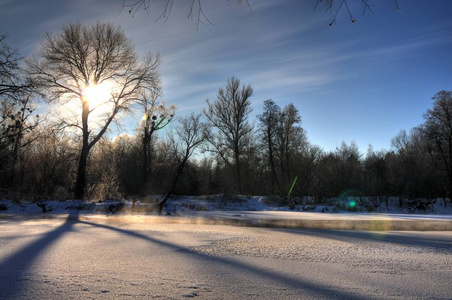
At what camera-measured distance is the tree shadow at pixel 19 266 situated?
122 inches

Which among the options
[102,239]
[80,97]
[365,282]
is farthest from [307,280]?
[80,97]

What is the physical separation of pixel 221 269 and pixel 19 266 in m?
2.75

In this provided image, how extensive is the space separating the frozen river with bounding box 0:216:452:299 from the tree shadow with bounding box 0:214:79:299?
0.01 meters

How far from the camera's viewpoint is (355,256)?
4.83 metres

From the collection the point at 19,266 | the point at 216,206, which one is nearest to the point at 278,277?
the point at 19,266

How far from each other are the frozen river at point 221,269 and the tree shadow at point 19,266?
0.01 meters

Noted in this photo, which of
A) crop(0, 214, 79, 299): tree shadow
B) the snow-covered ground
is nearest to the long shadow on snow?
crop(0, 214, 79, 299): tree shadow

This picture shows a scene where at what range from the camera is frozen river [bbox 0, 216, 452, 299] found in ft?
10.2

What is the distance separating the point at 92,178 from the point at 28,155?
5690 mm

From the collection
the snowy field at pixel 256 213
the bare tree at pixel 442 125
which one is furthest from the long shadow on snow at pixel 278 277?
the bare tree at pixel 442 125

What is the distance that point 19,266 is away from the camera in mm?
4023

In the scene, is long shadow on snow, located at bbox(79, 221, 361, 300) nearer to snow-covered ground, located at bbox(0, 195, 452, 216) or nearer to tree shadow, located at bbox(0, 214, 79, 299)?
tree shadow, located at bbox(0, 214, 79, 299)

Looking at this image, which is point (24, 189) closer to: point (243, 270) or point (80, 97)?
point (80, 97)

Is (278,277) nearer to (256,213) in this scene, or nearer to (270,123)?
(256,213)
